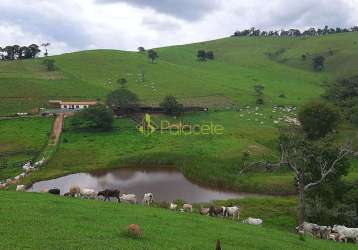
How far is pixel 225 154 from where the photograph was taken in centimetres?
7506

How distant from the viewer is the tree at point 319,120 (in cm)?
8162

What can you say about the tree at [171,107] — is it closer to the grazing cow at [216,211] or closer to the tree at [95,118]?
the tree at [95,118]

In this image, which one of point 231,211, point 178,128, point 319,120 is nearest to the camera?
point 231,211

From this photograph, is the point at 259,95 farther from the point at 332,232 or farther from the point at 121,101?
the point at 332,232

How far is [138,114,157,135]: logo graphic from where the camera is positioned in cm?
8991

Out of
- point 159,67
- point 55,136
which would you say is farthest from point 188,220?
point 159,67

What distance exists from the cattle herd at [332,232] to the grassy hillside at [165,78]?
78218 millimetres

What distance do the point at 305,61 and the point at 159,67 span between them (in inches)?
2616

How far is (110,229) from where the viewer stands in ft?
84.3

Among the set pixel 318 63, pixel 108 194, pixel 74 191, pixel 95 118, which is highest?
pixel 318 63

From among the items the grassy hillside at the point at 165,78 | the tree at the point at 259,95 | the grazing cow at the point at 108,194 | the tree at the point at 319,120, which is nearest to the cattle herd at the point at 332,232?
the grazing cow at the point at 108,194

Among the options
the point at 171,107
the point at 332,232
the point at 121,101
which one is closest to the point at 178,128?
the point at 171,107

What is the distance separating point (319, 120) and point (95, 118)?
40.2 meters

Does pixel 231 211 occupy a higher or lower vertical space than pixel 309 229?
higher
